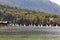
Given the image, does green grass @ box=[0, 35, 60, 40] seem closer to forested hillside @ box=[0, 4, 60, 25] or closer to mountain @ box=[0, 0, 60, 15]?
forested hillside @ box=[0, 4, 60, 25]

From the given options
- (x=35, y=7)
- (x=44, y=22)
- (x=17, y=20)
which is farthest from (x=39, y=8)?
(x=17, y=20)

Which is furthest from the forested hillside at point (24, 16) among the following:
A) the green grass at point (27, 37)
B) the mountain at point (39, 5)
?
the green grass at point (27, 37)

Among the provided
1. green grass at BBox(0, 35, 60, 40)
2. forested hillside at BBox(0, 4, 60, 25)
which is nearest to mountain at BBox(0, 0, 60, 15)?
Answer: forested hillside at BBox(0, 4, 60, 25)

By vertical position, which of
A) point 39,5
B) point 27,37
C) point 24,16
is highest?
point 39,5

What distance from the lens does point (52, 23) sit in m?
1.93

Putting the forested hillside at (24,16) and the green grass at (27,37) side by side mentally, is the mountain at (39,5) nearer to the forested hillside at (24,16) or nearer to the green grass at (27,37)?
the forested hillside at (24,16)

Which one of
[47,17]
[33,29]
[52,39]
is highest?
[47,17]

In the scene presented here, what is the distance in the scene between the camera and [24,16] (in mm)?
1919

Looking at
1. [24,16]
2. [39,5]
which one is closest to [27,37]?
[24,16]

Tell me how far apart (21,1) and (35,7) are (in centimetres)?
19

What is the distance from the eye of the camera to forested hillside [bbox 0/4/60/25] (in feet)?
6.26

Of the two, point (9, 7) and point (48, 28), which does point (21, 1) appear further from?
point (48, 28)

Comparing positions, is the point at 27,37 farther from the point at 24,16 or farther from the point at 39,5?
the point at 39,5

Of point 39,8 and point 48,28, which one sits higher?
point 39,8
